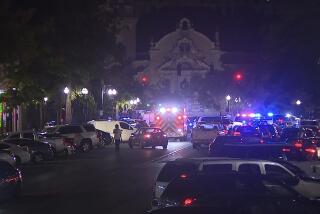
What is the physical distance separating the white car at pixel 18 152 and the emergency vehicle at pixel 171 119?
25.2 meters

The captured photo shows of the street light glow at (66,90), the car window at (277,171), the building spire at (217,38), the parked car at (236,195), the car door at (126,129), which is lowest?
the car window at (277,171)

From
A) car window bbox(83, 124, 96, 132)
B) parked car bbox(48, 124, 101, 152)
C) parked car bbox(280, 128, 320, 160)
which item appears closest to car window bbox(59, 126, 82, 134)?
parked car bbox(48, 124, 101, 152)

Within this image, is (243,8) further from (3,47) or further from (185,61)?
(3,47)

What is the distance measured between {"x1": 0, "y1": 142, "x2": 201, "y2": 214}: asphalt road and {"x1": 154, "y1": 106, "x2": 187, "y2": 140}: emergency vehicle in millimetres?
21124

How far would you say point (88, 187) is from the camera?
22.6 meters

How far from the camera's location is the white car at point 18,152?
30389 millimetres

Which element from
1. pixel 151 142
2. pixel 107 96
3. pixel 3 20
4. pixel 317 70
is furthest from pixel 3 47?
pixel 107 96

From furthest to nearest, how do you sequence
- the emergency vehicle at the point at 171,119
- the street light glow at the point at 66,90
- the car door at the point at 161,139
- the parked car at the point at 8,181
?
1. the emergency vehicle at the point at 171,119
2. the street light glow at the point at 66,90
3. the car door at the point at 161,139
4. the parked car at the point at 8,181

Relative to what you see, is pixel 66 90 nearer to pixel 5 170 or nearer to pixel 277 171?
pixel 5 170

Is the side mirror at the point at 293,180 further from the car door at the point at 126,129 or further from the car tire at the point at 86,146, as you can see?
the car door at the point at 126,129

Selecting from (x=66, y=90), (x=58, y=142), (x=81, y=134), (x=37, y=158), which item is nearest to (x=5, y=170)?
(x=37, y=158)

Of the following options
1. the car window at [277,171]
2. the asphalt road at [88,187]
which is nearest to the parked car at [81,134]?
the asphalt road at [88,187]

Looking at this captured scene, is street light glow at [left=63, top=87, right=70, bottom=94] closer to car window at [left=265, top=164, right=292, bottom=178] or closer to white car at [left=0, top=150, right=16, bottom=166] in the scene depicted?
white car at [left=0, top=150, right=16, bottom=166]

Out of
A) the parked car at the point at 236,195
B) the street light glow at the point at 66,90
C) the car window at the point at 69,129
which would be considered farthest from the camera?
the street light glow at the point at 66,90
